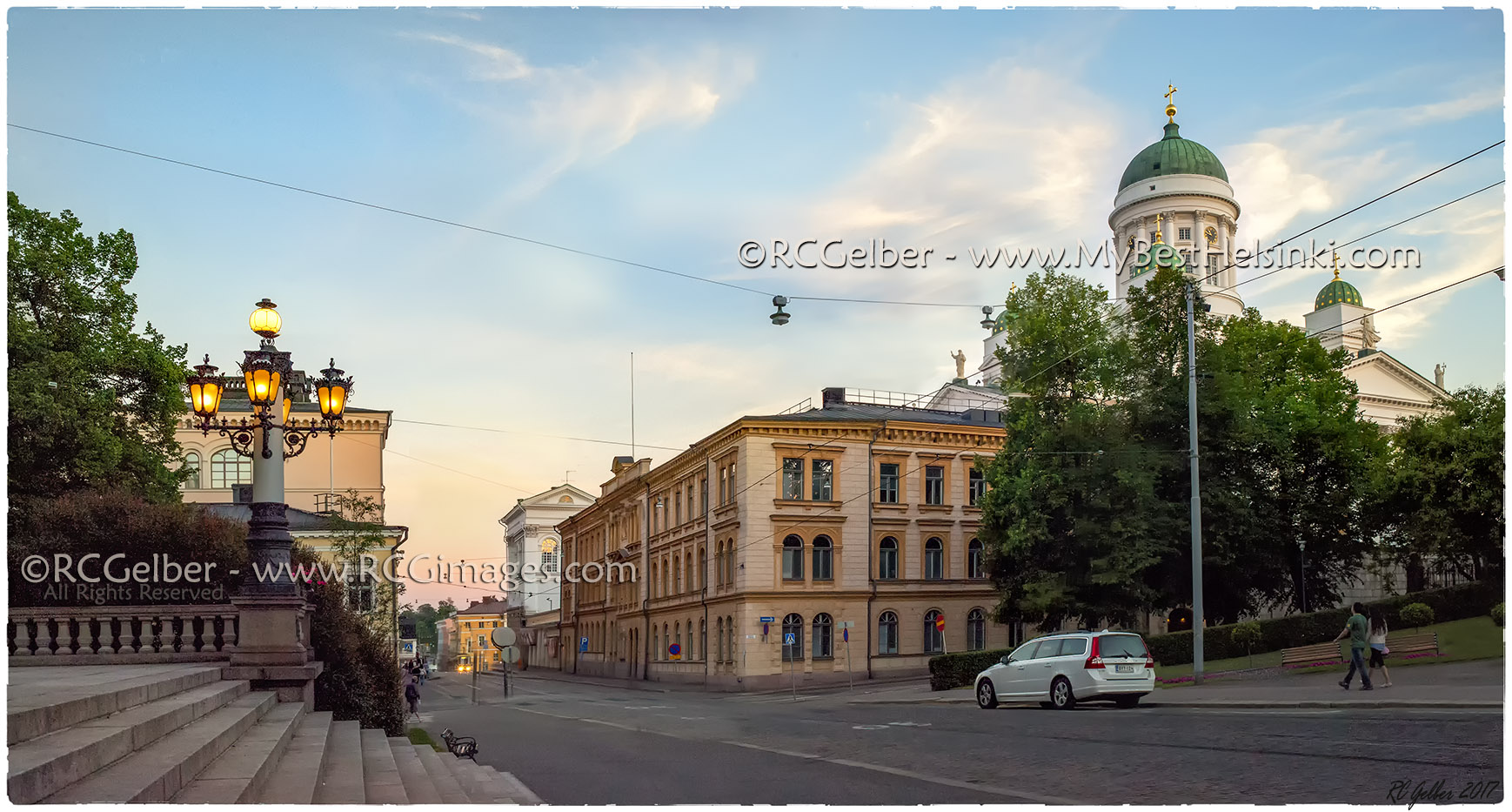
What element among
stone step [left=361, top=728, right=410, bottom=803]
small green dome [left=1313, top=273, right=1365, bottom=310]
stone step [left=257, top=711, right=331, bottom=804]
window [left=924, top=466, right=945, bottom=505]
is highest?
small green dome [left=1313, top=273, right=1365, bottom=310]

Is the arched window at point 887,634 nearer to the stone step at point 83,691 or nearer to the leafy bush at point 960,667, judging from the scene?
the leafy bush at point 960,667

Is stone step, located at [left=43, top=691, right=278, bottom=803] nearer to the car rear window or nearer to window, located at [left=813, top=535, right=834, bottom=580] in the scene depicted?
the car rear window

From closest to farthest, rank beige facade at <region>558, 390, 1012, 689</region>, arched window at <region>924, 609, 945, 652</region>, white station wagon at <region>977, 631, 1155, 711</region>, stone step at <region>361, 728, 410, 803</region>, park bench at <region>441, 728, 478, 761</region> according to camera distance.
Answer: stone step at <region>361, 728, 410, 803</region> → park bench at <region>441, 728, 478, 761</region> → white station wagon at <region>977, 631, 1155, 711</region> → beige facade at <region>558, 390, 1012, 689</region> → arched window at <region>924, 609, 945, 652</region>

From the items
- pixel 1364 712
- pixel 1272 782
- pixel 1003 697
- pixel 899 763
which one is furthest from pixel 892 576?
pixel 1272 782

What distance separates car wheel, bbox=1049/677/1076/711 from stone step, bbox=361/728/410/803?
1418cm

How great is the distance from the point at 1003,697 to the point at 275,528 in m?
16.8

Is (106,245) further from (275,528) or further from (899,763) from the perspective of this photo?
(899,763)

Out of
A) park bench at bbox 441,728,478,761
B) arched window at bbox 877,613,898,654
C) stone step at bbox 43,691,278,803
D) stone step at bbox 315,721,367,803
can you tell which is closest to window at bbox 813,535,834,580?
arched window at bbox 877,613,898,654

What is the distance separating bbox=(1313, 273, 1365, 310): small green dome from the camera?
287 feet

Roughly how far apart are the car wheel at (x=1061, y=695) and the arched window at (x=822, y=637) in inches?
1191

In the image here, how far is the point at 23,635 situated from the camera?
1580cm

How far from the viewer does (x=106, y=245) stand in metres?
37.0

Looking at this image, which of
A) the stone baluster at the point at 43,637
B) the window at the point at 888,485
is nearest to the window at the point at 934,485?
the window at the point at 888,485

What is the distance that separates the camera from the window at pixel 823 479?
57.2m
